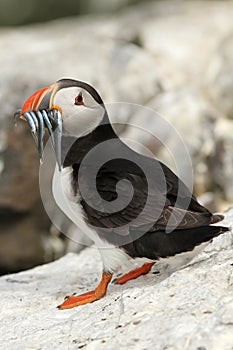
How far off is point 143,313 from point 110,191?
29.0 inches

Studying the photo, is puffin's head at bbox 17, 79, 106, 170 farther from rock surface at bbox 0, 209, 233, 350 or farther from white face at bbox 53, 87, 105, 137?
rock surface at bbox 0, 209, 233, 350

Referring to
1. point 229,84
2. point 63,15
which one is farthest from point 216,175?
point 63,15

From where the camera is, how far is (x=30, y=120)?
390cm

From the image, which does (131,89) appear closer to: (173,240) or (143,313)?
(173,240)

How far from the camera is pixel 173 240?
12.3 feet

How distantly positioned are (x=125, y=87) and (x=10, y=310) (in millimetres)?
5156

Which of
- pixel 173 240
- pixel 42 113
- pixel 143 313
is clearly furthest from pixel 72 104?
pixel 143 313

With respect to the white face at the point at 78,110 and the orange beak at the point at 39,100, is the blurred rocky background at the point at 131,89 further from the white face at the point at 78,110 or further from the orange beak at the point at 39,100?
the orange beak at the point at 39,100

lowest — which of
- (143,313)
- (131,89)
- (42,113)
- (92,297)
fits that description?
(92,297)

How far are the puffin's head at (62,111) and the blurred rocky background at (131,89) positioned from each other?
11.0ft

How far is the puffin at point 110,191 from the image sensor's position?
12.3 feet

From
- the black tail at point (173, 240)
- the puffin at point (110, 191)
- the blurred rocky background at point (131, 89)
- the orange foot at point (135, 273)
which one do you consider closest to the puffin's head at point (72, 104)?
the puffin at point (110, 191)

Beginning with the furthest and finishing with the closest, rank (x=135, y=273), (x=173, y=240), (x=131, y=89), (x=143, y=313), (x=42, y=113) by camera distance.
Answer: (x=131, y=89), (x=135, y=273), (x=42, y=113), (x=173, y=240), (x=143, y=313)

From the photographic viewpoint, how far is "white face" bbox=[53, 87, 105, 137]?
12.9 feet
